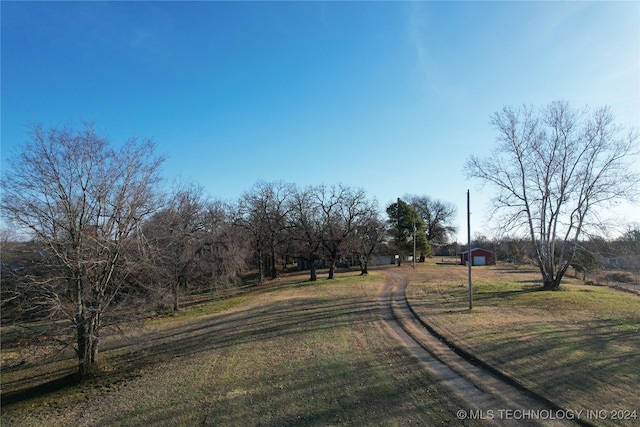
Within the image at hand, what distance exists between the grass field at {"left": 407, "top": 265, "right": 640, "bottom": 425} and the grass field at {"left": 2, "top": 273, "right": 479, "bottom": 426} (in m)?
2.37

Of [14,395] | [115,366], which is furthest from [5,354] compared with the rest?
[115,366]

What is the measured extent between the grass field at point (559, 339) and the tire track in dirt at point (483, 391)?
0.40 m

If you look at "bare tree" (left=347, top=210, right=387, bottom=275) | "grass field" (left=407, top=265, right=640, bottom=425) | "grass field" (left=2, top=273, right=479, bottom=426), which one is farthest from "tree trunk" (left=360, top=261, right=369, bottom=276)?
"grass field" (left=2, top=273, right=479, bottom=426)

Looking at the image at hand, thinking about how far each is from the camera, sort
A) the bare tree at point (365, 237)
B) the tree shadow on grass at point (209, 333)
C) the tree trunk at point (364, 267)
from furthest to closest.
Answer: the tree trunk at point (364, 267) → the bare tree at point (365, 237) → the tree shadow on grass at point (209, 333)

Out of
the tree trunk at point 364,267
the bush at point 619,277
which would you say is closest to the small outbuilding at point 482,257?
the bush at point 619,277

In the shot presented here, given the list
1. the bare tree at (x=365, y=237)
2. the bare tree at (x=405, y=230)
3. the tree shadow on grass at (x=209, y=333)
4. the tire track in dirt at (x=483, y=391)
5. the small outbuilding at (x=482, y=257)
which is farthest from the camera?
the small outbuilding at (x=482, y=257)

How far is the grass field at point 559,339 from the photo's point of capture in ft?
23.9

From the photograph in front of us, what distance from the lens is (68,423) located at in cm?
850

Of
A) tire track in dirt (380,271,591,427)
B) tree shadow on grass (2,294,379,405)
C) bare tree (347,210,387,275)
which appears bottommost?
tree shadow on grass (2,294,379,405)

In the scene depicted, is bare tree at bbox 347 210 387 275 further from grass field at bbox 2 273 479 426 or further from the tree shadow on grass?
grass field at bbox 2 273 479 426

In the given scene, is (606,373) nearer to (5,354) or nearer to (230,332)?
(230,332)

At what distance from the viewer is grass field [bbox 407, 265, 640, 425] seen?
23.9ft

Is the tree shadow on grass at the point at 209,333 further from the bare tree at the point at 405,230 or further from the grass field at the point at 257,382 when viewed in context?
the bare tree at the point at 405,230

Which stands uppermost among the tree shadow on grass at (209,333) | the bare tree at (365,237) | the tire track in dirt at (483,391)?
the bare tree at (365,237)
